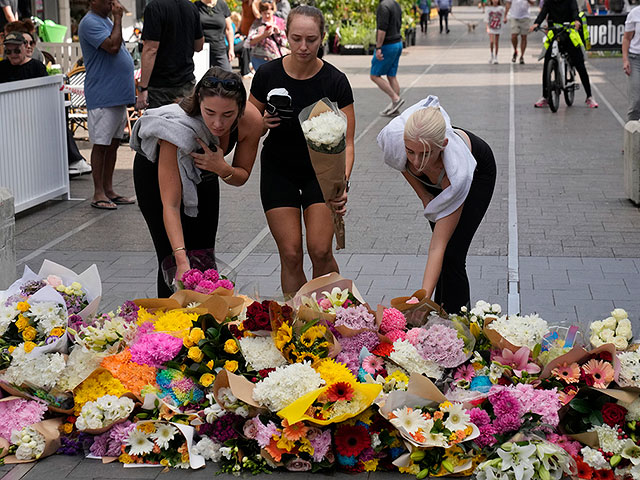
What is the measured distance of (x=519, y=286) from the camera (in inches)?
251

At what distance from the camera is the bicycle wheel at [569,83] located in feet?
48.8

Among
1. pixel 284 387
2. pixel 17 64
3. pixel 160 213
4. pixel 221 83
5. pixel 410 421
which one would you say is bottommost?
pixel 410 421

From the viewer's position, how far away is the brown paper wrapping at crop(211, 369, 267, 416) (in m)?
3.79

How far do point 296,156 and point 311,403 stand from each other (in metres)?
1.80

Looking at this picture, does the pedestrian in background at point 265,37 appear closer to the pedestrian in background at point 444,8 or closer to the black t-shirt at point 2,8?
the black t-shirt at point 2,8

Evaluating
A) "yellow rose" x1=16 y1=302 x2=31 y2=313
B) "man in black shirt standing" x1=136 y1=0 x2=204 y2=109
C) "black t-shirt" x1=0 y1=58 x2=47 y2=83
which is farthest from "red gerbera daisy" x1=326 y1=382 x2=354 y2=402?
"black t-shirt" x1=0 y1=58 x2=47 y2=83

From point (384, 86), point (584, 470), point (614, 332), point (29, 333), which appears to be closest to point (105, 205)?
point (29, 333)

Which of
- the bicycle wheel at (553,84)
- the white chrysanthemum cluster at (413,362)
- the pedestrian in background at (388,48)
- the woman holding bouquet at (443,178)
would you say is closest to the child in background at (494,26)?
the bicycle wheel at (553,84)

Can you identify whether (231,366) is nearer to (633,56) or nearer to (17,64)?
(17,64)

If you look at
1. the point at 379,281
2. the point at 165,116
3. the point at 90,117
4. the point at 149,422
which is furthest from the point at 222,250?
the point at 149,422

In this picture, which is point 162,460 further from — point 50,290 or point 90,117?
point 90,117

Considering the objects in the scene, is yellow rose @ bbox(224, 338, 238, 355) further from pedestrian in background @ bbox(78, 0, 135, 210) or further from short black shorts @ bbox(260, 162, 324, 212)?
pedestrian in background @ bbox(78, 0, 135, 210)

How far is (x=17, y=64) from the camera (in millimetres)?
9367

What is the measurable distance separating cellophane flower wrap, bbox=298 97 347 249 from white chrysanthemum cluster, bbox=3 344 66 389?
4.79ft
